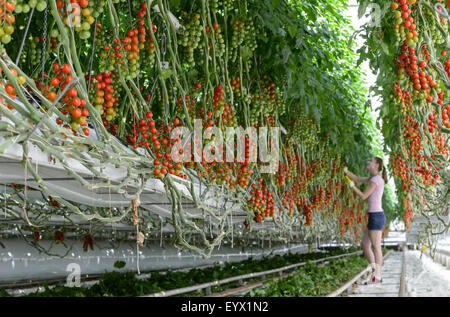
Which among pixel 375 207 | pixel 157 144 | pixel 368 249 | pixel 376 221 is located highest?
pixel 157 144

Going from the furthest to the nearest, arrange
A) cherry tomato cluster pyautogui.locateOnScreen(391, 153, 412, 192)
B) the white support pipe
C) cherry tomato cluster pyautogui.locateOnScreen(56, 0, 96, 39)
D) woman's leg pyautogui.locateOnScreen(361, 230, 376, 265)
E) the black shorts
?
the white support pipe < cherry tomato cluster pyautogui.locateOnScreen(391, 153, 412, 192) < woman's leg pyautogui.locateOnScreen(361, 230, 376, 265) < the black shorts < cherry tomato cluster pyautogui.locateOnScreen(56, 0, 96, 39)

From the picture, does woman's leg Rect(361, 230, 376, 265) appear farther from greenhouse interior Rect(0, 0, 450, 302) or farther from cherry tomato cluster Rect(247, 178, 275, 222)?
cherry tomato cluster Rect(247, 178, 275, 222)

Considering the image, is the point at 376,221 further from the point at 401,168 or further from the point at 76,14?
the point at 76,14

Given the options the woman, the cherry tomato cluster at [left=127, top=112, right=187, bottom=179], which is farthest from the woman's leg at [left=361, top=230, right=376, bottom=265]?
the cherry tomato cluster at [left=127, top=112, right=187, bottom=179]

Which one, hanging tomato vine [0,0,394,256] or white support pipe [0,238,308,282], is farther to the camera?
white support pipe [0,238,308,282]

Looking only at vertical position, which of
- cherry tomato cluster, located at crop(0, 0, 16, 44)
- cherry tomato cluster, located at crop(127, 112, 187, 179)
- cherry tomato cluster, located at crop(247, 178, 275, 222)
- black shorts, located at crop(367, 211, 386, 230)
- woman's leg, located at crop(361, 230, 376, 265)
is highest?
cherry tomato cluster, located at crop(0, 0, 16, 44)

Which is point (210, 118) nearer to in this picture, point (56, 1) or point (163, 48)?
point (163, 48)

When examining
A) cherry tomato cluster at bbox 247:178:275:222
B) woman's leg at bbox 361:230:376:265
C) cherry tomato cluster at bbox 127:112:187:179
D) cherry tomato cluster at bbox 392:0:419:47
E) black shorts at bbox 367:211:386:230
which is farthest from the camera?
woman's leg at bbox 361:230:376:265

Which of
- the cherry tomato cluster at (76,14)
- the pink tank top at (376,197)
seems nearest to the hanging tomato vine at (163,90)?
the cherry tomato cluster at (76,14)

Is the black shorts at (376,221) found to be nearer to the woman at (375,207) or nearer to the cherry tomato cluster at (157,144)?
the woman at (375,207)

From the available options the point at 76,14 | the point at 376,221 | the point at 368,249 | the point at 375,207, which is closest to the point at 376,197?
the point at 375,207

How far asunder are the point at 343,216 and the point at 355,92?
3.78m

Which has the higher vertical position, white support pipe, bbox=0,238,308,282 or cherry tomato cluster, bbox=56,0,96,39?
cherry tomato cluster, bbox=56,0,96,39
